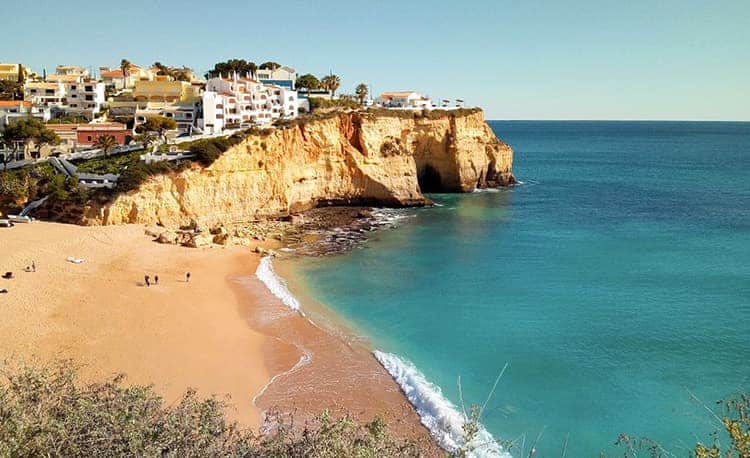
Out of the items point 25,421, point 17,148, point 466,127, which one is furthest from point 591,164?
point 25,421

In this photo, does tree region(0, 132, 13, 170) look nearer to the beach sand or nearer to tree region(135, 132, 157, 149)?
tree region(135, 132, 157, 149)

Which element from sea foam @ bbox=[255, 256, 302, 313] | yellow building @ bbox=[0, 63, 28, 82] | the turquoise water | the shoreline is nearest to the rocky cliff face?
the turquoise water

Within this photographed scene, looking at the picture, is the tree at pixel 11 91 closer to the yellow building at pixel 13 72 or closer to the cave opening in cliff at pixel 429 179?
the yellow building at pixel 13 72

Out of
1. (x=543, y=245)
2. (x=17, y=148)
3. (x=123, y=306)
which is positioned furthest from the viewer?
(x=17, y=148)

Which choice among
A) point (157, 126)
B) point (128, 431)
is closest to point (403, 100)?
point (157, 126)

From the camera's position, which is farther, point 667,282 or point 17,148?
point 17,148

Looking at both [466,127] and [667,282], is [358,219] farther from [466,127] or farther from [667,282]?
[667,282]

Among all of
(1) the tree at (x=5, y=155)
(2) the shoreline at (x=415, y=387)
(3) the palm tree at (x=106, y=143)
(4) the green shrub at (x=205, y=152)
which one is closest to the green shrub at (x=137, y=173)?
(4) the green shrub at (x=205, y=152)

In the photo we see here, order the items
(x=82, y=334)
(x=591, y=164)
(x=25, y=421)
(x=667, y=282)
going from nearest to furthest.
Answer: (x=25, y=421) < (x=82, y=334) < (x=667, y=282) < (x=591, y=164)
